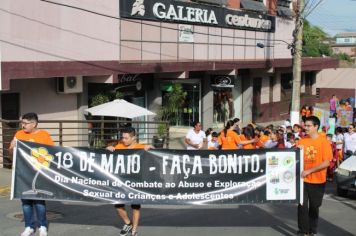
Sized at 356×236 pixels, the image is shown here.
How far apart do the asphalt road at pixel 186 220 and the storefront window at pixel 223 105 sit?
1756 centimetres

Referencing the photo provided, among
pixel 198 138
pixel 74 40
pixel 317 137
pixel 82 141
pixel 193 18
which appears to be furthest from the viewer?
pixel 193 18

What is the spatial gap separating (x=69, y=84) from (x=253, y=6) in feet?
43.7

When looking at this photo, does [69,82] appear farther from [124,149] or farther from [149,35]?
[124,149]

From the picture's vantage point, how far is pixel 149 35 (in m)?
21.1

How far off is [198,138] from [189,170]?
22.8ft

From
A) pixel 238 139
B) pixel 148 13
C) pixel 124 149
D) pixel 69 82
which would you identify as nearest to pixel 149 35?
pixel 148 13

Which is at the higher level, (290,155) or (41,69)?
(41,69)

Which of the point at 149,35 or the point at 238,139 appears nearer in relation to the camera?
the point at 238,139

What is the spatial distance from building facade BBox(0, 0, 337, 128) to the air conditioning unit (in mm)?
31

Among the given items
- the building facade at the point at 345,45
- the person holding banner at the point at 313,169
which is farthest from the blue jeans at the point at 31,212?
the building facade at the point at 345,45

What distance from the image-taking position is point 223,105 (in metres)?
28.9

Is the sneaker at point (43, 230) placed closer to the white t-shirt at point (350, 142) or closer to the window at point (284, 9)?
the white t-shirt at point (350, 142)

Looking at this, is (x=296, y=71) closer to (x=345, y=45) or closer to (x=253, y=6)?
(x=253, y=6)

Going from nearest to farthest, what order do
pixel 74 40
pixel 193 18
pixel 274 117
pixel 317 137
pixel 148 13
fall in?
pixel 317 137
pixel 74 40
pixel 148 13
pixel 193 18
pixel 274 117
